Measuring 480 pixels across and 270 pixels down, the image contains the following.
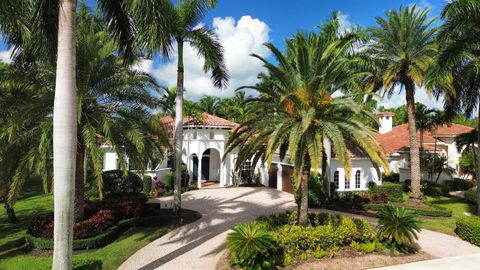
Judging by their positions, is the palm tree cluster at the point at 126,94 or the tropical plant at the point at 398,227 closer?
the palm tree cluster at the point at 126,94

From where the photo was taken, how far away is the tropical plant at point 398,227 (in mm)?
10828

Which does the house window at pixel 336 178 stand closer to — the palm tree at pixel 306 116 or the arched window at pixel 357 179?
the arched window at pixel 357 179

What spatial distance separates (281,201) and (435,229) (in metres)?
8.84

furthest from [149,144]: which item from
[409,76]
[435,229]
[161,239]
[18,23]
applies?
[409,76]

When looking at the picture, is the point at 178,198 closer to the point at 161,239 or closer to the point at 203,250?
the point at 161,239

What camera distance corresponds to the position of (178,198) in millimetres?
16062

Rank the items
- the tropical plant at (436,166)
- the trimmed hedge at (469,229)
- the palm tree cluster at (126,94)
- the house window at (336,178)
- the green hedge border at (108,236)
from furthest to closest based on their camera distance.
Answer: the tropical plant at (436,166)
the house window at (336,178)
the trimmed hedge at (469,229)
the green hedge border at (108,236)
the palm tree cluster at (126,94)

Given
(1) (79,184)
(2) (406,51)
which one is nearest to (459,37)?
(2) (406,51)

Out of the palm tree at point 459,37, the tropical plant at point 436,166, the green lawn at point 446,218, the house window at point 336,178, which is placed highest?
the palm tree at point 459,37

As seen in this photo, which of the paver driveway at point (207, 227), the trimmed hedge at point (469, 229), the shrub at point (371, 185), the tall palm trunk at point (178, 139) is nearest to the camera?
the paver driveway at point (207, 227)

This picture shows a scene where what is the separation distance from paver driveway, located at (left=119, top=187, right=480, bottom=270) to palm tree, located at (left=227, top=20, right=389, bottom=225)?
11.1 ft

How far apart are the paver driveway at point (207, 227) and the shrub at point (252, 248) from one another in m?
1.36

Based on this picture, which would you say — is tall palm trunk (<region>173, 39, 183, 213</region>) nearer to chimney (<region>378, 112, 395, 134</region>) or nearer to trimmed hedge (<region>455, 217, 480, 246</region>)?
trimmed hedge (<region>455, 217, 480, 246</region>)

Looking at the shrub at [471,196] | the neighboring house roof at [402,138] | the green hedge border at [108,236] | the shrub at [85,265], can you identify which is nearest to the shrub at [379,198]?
the shrub at [471,196]
